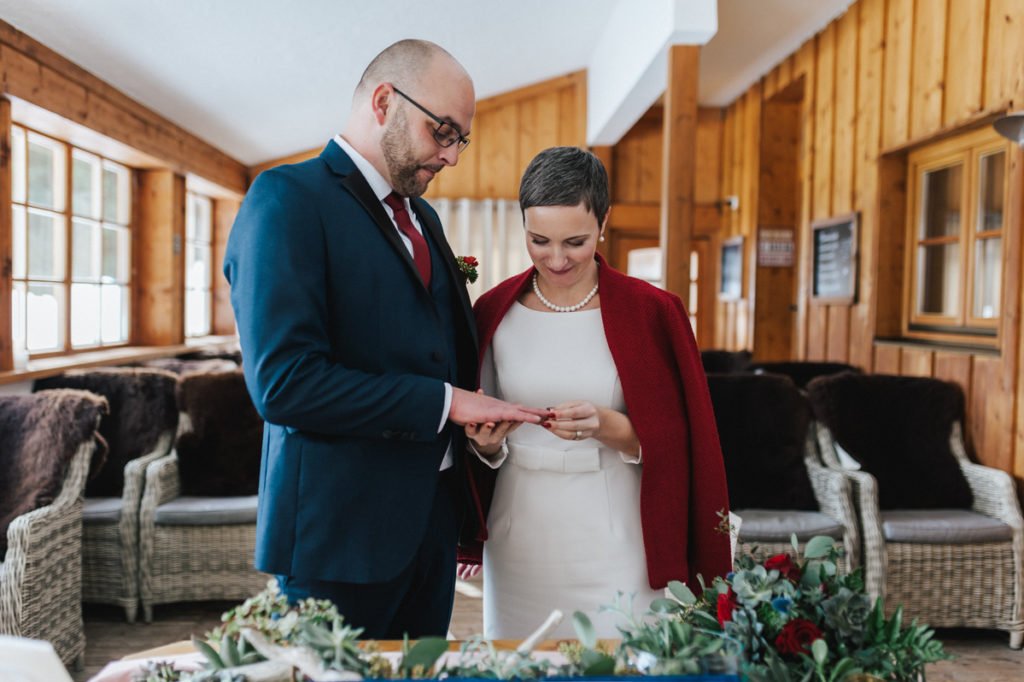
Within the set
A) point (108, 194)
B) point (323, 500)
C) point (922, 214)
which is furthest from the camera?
point (108, 194)

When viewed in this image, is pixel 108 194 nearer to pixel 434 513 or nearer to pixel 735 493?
pixel 735 493

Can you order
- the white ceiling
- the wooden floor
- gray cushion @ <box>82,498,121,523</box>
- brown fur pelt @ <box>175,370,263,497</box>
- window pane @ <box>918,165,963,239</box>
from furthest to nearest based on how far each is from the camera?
1. window pane @ <box>918,165,963,239</box>
2. the white ceiling
3. brown fur pelt @ <box>175,370,263,497</box>
4. gray cushion @ <box>82,498,121,523</box>
5. the wooden floor

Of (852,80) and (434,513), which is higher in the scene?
(852,80)

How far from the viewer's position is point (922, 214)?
5039mm

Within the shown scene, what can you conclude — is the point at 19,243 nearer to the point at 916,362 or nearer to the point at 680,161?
the point at 680,161

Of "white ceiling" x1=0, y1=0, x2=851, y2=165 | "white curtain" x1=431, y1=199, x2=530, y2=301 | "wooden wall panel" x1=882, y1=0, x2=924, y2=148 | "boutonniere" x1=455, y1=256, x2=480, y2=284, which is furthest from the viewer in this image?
"white curtain" x1=431, y1=199, x2=530, y2=301

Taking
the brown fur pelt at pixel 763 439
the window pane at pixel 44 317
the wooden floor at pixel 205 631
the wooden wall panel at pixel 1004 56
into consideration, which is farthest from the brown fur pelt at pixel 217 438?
the wooden wall panel at pixel 1004 56

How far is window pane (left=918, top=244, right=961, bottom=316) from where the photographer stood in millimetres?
4660

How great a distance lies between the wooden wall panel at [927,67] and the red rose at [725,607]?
4.29 m

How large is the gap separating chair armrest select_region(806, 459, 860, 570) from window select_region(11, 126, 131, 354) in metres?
3.79

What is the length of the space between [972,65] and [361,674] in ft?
14.7

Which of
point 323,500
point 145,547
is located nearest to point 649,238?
point 145,547

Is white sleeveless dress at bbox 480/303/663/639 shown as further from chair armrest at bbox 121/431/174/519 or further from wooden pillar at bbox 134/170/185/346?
wooden pillar at bbox 134/170/185/346

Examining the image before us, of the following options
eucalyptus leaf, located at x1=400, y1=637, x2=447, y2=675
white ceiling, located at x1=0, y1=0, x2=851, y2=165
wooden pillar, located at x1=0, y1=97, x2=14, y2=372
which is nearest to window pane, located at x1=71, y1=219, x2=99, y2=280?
white ceiling, located at x1=0, y1=0, x2=851, y2=165
